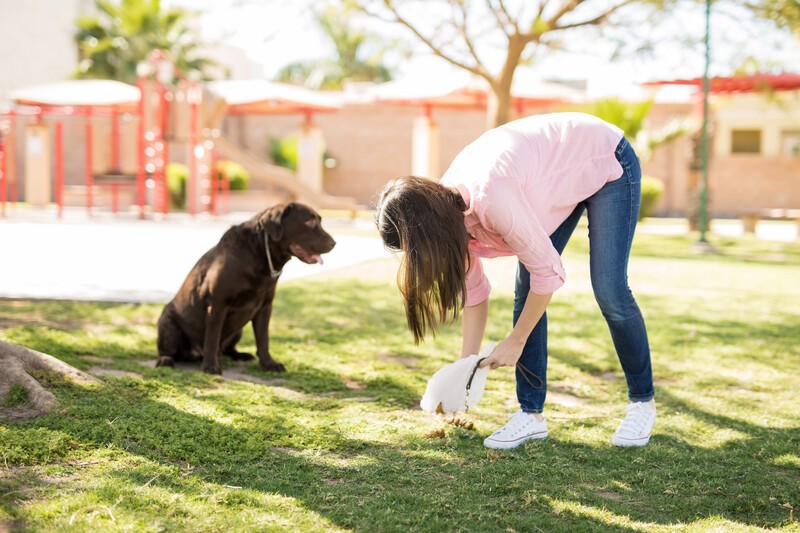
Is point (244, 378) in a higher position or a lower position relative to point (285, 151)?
lower

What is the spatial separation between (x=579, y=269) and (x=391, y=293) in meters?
3.37

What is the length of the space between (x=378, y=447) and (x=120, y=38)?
29009mm

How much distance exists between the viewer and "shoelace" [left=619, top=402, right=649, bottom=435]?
3494 millimetres

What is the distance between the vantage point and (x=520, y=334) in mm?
3043

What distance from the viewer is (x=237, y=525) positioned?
252 cm

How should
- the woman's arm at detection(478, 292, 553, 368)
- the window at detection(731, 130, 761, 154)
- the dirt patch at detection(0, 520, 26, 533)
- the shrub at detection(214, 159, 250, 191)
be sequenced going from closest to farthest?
the dirt patch at detection(0, 520, 26, 533) < the woman's arm at detection(478, 292, 553, 368) < the shrub at detection(214, 159, 250, 191) < the window at detection(731, 130, 761, 154)

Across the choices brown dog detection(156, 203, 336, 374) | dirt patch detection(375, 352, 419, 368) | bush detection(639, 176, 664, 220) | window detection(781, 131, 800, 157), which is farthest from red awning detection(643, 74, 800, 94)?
brown dog detection(156, 203, 336, 374)

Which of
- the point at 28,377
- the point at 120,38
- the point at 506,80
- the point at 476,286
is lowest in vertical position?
the point at 28,377

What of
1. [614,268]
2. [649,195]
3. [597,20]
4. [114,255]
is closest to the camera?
[614,268]

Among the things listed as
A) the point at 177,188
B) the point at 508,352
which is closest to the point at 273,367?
the point at 508,352

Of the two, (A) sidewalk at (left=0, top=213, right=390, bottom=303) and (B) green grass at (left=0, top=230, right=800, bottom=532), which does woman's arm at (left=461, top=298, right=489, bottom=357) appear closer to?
(B) green grass at (left=0, top=230, right=800, bottom=532)

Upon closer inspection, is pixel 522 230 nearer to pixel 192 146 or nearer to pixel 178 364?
pixel 178 364

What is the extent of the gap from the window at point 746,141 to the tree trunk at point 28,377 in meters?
28.7

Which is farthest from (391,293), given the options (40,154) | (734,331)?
(40,154)
